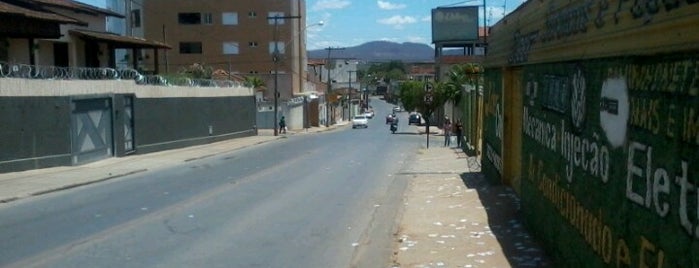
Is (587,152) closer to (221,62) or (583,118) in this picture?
(583,118)

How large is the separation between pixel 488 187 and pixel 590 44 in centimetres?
1080

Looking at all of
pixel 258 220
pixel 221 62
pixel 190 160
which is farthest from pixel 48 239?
pixel 221 62

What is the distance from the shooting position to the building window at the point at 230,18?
278 feet

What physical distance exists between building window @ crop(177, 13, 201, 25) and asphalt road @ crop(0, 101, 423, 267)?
62.1 metres

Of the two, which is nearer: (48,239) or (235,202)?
(48,239)

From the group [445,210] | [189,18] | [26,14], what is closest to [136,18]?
[189,18]

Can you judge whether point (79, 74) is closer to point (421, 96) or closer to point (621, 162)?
point (621, 162)

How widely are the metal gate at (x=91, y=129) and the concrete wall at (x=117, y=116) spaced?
30cm

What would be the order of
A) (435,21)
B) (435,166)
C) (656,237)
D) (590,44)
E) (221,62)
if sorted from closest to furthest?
(656,237) < (590,44) < (435,166) < (221,62) < (435,21)

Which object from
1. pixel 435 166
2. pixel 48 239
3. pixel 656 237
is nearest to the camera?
pixel 656 237

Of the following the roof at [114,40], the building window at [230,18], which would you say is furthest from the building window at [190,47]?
the roof at [114,40]

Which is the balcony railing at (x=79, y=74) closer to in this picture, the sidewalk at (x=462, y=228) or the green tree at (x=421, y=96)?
the sidewalk at (x=462, y=228)

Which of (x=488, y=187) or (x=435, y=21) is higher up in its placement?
(x=435, y=21)

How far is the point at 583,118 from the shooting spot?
7.95m
